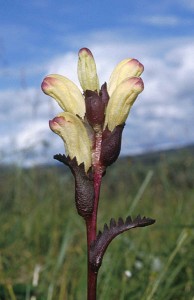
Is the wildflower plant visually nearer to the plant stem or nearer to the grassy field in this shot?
the plant stem

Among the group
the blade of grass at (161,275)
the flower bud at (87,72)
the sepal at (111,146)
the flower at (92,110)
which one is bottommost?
the blade of grass at (161,275)

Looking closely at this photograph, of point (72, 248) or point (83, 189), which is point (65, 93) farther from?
point (72, 248)

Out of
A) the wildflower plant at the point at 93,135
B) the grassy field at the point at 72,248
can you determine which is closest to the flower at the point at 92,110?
the wildflower plant at the point at 93,135

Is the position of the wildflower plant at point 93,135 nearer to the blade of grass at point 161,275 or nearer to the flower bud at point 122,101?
the flower bud at point 122,101

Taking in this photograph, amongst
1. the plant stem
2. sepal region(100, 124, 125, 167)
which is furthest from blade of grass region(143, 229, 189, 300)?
sepal region(100, 124, 125, 167)

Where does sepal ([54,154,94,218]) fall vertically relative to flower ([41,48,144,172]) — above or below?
below
